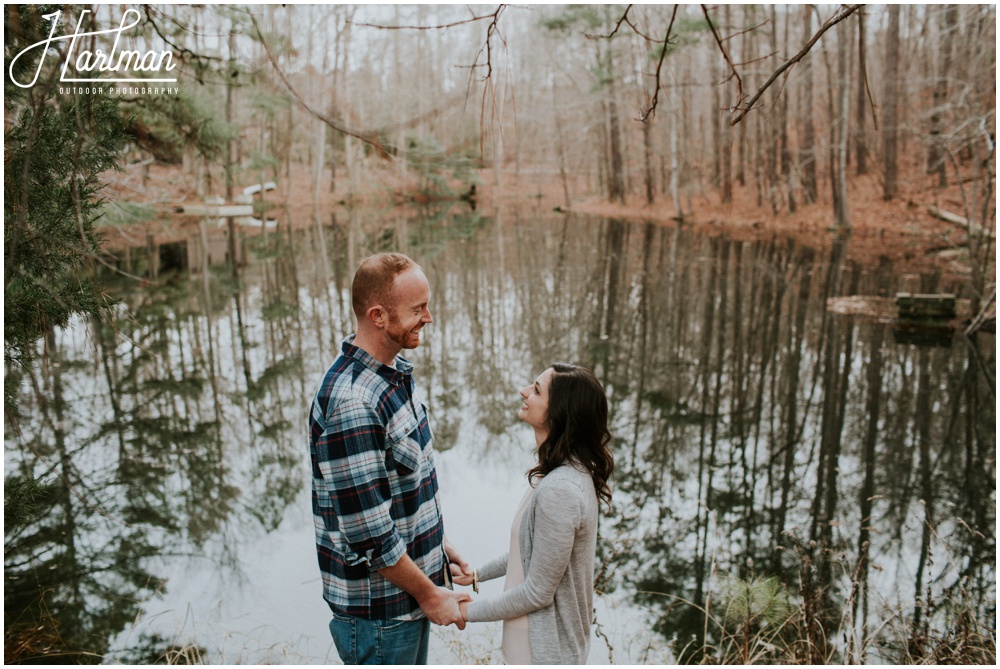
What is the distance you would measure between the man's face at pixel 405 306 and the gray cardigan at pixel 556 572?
0.54m

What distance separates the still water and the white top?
5.36ft

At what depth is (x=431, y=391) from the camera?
8.55 meters

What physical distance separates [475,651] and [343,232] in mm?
20402

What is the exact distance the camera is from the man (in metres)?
1.95

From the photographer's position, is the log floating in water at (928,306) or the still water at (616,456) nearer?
the still water at (616,456)

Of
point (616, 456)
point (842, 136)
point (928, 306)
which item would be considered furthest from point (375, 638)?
point (842, 136)

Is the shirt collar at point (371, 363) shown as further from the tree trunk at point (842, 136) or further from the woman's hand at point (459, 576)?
the tree trunk at point (842, 136)

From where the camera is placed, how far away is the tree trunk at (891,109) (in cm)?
1897

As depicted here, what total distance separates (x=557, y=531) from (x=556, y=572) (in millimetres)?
109

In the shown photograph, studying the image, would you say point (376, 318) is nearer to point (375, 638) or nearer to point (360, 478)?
point (360, 478)

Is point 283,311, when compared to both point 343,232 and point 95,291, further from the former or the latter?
point 343,232

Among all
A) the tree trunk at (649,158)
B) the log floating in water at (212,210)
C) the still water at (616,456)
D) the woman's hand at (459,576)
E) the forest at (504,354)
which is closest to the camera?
the woman's hand at (459,576)

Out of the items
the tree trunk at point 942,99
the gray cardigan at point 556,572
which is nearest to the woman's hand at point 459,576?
the gray cardigan at point 556,572

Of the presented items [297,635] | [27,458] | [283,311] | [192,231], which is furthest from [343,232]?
[297,635]
